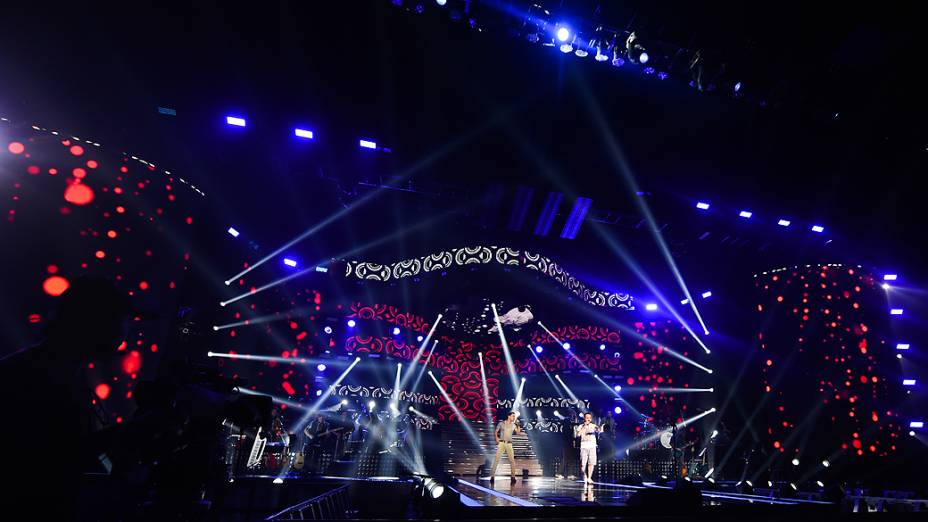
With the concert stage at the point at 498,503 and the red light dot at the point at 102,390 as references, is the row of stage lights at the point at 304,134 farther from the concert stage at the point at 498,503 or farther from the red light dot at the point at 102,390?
the concert stage at the point at 498,503

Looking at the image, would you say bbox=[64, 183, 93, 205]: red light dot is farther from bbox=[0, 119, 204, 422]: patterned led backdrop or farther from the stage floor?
the stage floor

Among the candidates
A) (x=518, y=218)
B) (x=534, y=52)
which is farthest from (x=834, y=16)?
(x=518, y=218)

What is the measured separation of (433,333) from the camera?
15086 millimetres

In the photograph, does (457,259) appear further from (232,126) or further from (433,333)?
(232,126)

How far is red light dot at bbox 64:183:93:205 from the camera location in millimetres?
5520

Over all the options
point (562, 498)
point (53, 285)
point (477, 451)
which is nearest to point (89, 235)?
point (53, 285)

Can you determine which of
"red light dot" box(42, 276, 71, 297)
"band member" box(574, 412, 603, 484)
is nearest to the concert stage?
"band member" box(574, 412, 603, 484)

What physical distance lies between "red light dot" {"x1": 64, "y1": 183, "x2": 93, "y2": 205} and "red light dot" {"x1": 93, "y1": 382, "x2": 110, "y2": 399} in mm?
2499

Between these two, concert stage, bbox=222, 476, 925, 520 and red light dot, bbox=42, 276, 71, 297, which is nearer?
concert stage, bbox=222, 476, 925, 520

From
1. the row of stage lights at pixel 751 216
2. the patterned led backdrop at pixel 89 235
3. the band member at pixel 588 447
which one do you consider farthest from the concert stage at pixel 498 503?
the row of stage lights at pixel 751 216

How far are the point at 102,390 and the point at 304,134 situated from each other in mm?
4935

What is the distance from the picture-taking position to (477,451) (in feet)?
45.4

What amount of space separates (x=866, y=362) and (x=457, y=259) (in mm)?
11424

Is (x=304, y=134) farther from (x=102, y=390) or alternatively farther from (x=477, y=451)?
(x=477, y=451)
